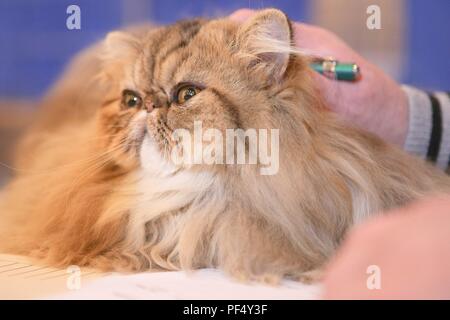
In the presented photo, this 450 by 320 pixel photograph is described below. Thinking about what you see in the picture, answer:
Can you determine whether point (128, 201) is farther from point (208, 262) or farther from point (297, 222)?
point (297, 222)

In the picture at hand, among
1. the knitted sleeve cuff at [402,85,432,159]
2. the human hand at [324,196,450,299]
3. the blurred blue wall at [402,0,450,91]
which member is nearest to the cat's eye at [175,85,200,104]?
the human hand at [324,196,450,299]

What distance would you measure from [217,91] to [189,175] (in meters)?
0.20

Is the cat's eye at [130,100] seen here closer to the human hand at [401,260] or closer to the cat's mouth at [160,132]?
the cat's mouth at [160,132]

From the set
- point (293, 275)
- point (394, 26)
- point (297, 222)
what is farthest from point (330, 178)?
point (394, 26)

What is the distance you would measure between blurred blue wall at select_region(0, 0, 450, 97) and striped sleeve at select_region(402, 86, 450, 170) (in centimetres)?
29

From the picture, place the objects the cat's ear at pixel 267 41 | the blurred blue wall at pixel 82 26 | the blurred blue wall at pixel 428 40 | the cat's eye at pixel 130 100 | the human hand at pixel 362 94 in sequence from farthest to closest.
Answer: the blurred blue wall at pixel 428 40 < the blurred blue wall at pixel 82 26 < the human hand at pixel 362 94 < the cat's eye at pixel 130 100 < the cat's ear at pixel 267 41

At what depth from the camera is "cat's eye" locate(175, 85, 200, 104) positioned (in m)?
1.20

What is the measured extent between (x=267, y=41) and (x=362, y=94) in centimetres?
47

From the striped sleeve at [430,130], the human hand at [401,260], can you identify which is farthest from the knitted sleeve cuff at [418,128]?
the human hand at [401,260]

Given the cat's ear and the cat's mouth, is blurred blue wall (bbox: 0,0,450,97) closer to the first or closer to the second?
the cat's ear

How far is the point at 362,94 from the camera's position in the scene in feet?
5.04

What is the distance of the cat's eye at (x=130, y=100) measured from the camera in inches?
52.2

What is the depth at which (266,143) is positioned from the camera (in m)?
1.18

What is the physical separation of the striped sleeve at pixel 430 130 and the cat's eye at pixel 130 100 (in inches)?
33.4
